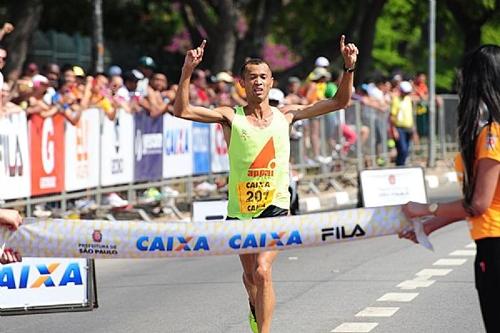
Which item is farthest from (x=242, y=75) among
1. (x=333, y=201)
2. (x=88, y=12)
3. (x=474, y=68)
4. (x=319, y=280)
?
(x=88, y=12)

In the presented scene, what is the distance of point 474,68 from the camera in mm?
6391

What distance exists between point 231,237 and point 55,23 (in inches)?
1464

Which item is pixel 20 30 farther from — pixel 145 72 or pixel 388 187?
pixel 388 187

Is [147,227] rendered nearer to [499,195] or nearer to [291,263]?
[499,195]

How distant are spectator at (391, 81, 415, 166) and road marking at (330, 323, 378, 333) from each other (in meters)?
17.5

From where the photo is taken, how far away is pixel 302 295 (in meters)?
12.7

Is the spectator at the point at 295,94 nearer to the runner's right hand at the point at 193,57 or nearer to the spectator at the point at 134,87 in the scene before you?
the spectator at the point at 134,87

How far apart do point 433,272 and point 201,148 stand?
8857 mm

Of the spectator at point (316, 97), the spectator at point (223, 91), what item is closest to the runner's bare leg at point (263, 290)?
the spectator at point (223, 91)

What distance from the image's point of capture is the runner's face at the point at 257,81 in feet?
30.8

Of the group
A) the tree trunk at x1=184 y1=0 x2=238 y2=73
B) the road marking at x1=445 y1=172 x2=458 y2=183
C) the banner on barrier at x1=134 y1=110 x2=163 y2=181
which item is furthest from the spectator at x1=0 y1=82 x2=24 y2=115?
the tree trunk at x1=184 y1=0 x2=238 y2=73

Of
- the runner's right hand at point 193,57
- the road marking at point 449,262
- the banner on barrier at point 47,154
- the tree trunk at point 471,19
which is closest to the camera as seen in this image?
the runner's right hand at point 193,57

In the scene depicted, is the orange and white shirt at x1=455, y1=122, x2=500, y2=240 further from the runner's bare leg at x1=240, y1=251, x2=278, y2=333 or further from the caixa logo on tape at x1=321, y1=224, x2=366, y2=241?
the runner's bare leg at x1=240, y1=251, x2=278, y2=333

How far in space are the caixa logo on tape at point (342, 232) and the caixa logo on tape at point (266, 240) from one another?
5.3 inches
